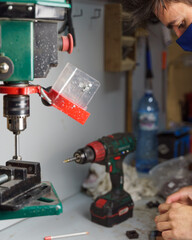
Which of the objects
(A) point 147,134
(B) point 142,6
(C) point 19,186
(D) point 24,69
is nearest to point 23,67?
(D) point 24,69

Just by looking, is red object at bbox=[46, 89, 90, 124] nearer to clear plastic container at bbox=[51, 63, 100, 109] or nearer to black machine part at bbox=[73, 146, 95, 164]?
clear plastic container at bbox=[51, 63, 100, 109]

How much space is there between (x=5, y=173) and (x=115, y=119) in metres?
1.13

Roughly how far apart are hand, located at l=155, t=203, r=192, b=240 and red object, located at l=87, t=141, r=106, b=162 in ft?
1.10

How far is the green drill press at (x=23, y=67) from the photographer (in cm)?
81

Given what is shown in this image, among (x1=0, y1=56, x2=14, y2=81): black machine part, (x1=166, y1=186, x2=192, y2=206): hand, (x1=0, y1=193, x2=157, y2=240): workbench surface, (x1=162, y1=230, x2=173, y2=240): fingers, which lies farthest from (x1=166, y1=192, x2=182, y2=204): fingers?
(x1=0, y1=56, x2=14, y2=81): black machine part

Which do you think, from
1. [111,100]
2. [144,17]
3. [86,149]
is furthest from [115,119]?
[144,17]

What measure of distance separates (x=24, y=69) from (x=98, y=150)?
580 mm

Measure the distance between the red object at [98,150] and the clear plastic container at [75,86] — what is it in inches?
15.8

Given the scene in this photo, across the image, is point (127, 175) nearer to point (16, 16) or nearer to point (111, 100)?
point (111, 100)

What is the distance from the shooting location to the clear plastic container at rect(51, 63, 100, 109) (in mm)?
938

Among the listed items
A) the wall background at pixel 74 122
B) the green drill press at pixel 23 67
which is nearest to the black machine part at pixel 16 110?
the green drill press at pixel 23 67

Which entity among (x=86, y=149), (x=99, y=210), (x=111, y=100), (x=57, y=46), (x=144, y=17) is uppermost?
(x=144, y=17)

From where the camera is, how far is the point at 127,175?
→ 174 centimetres

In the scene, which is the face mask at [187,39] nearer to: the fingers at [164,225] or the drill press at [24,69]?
the drill press at [24,69]
